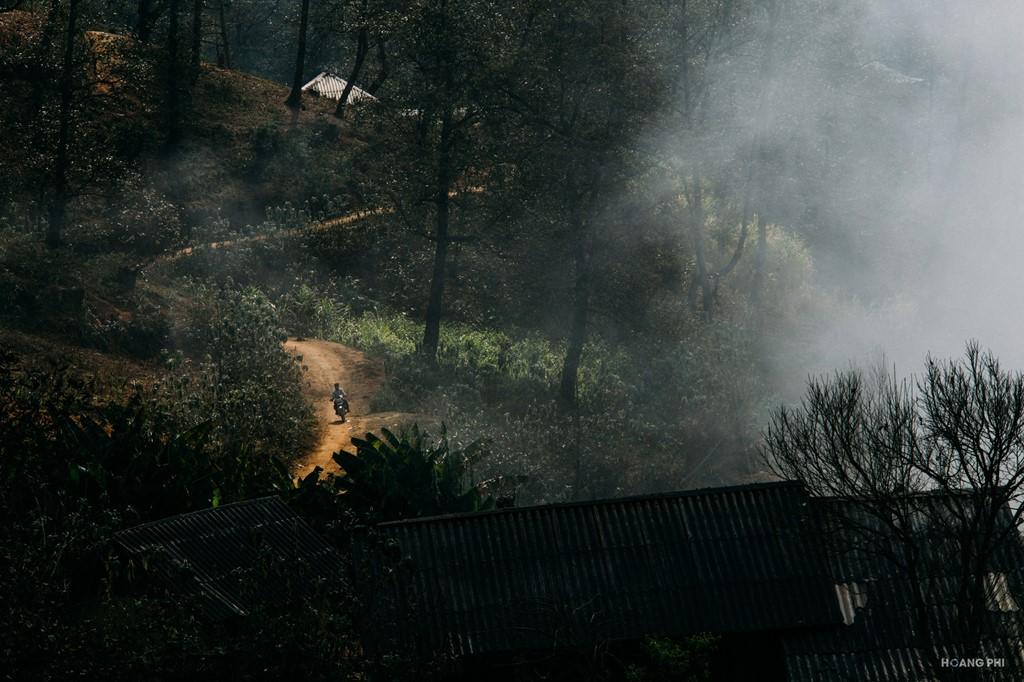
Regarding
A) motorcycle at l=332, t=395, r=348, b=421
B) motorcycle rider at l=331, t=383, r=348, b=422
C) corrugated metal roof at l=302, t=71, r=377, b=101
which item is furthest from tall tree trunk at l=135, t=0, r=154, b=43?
motorcycle at l=332, t=395, r=348, b=421

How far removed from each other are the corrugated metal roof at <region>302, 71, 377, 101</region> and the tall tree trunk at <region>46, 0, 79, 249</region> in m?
19.4

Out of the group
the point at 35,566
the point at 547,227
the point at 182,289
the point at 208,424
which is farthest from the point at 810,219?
the point at 35,566

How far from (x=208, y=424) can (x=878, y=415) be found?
10753 mm

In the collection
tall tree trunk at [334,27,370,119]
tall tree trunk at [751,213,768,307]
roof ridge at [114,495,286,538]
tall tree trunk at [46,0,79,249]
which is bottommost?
roof ridge at [114,495,286,538]

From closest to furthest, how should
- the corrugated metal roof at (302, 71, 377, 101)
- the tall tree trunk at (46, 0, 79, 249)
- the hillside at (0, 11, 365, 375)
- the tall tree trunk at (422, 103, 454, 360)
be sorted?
the hillside at (0, 11, 365, 375) < the tall tree trunk at (46, 0, 79, 249) < the tall tree trunk at (422, 103, 454, 360) < the corrugated metal roof at (302, 71, 377, 101)

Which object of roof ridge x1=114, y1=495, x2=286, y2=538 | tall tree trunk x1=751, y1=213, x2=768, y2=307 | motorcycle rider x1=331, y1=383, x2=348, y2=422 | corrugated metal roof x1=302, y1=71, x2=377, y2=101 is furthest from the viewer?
corrugated metal roof x1=302, y1=71, x2=377, y2=101

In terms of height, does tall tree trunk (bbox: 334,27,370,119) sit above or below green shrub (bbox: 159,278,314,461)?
above

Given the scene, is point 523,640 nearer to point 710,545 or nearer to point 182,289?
point 710,545

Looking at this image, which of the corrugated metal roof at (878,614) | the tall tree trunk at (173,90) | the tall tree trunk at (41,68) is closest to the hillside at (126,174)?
the tall tree trunk at (41,68)

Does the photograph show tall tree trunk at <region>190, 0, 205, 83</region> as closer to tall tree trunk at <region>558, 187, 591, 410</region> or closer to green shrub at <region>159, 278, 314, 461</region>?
green shrub at <region>159, 278, 314, 461</region>

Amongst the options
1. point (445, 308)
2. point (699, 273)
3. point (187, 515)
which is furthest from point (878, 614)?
point (699, 273)

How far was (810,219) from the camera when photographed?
53281 mm

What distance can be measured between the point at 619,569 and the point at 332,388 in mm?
15171

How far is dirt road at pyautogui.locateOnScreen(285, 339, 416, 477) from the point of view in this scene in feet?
84.6
